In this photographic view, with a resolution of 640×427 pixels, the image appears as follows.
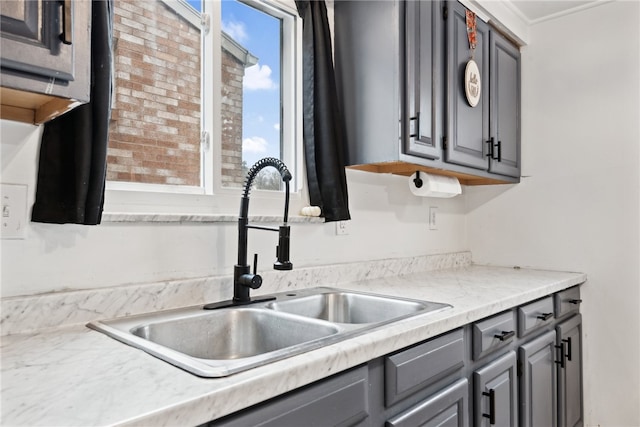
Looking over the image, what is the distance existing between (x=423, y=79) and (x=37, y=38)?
1.45 m

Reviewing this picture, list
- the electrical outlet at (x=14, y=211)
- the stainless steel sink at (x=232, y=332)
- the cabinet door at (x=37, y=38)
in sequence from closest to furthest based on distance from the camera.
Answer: the cabinet door at (x=37, y=38) < the electrical outlet at (x=14, y=211) < the stainless steel sink at (x=232, y=332)

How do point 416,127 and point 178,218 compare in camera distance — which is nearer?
point 178,218

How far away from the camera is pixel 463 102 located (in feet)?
6.84

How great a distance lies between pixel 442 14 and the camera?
197 cm

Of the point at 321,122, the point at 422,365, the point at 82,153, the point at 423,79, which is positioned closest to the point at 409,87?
the point at 423,79

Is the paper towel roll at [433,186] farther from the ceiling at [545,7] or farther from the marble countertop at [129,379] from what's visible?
the ceiling at [545,7]

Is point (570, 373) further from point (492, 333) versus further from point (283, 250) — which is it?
point (283, 250)

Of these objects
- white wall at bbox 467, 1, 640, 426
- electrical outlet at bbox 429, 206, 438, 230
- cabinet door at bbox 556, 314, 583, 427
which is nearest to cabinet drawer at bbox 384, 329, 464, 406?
cabinet door at bbox 556, 314, 583, 427

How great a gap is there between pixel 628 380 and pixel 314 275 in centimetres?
178

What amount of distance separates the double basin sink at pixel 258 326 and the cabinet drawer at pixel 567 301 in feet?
3.29

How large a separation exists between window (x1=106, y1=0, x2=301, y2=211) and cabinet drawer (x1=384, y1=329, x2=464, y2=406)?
2.71ft

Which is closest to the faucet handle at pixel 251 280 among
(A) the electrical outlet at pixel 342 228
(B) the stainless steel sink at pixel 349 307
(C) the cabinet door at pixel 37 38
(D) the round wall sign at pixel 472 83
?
(B) the stainless steel sink at pixel 349 307

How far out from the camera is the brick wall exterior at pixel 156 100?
1.41 m

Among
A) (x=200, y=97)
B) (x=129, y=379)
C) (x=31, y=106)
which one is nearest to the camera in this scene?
(x=129, y=379)
